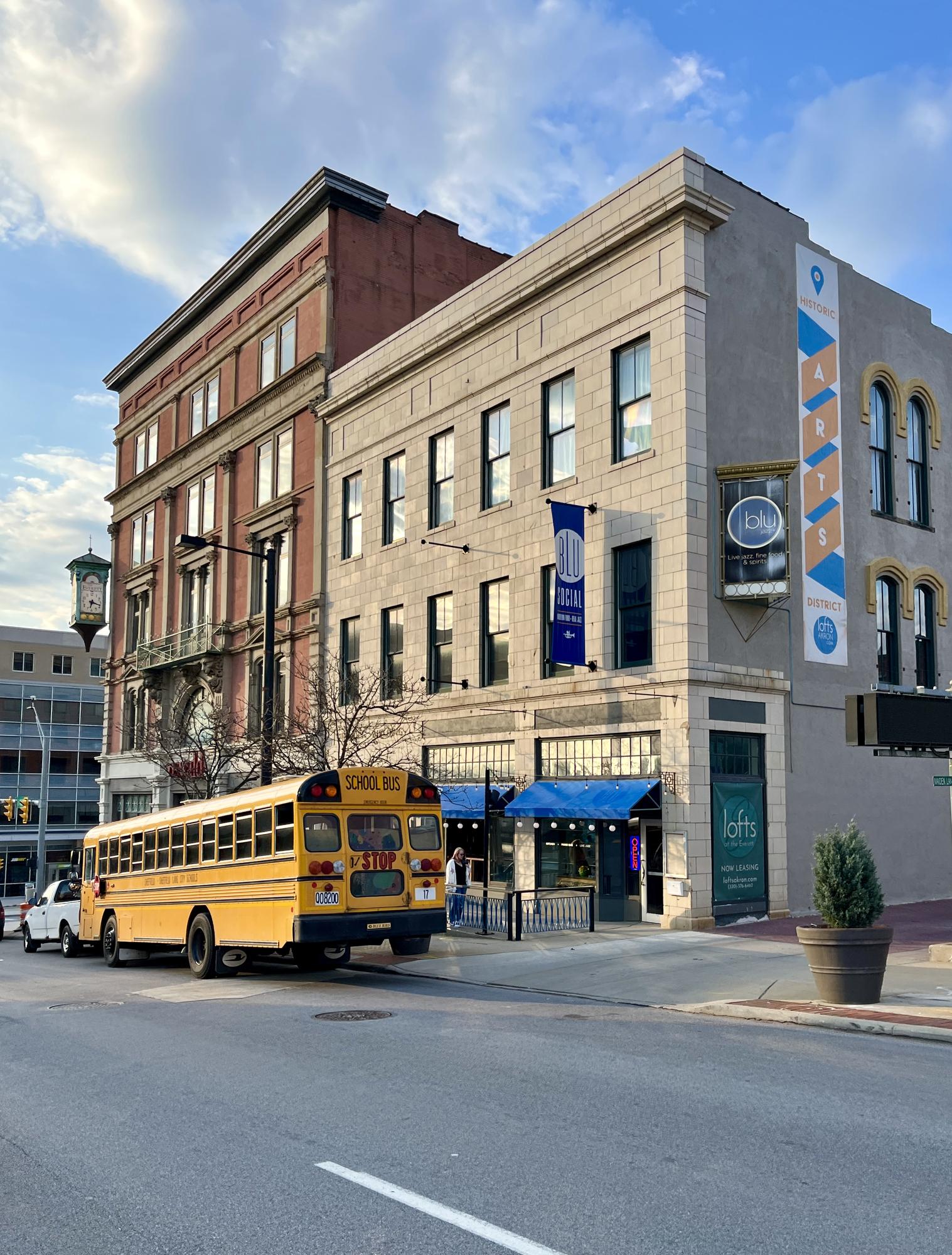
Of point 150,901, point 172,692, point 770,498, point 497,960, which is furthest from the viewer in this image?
point 172,692

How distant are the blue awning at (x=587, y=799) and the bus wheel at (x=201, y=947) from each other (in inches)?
335

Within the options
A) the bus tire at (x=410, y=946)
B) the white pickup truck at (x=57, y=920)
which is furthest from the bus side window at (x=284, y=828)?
the white pickup truck at (x=57, y=920)

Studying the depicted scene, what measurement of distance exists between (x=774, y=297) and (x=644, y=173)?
13.7 feet

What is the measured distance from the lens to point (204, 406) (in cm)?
4806

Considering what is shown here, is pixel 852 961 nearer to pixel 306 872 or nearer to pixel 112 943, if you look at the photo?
pixel 306 872

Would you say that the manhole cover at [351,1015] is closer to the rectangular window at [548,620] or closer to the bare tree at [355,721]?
the bare tree at [355,721]

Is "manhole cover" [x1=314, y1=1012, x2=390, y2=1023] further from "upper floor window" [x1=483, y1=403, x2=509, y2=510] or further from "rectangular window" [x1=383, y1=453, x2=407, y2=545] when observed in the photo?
"rectangular window" [x1=383, y1=453, x2=407, y2=545]

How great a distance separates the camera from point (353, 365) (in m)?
36.2

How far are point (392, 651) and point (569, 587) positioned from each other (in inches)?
386

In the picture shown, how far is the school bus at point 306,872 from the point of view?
16.1 metres

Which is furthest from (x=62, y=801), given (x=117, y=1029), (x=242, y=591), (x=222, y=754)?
(x=117, y=1029)

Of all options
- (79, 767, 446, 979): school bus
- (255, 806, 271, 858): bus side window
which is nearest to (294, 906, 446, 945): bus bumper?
(79, 767, 446, 979): school bus

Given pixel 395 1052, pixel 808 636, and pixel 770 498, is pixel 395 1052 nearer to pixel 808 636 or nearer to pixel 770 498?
pixel 770 498

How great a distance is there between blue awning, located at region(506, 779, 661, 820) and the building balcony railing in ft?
66.9
